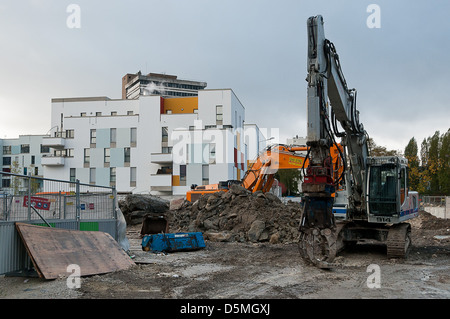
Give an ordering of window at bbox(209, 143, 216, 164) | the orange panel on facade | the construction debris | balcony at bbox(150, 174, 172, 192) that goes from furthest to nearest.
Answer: the orange panel on facade
balcony at bbox(150, 174, 172, 192)
window at bbox(209, 143, 216, 164)
the construction debris

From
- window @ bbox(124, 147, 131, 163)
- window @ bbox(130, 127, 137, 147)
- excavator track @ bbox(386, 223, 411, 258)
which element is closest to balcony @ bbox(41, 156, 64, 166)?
window @ bbox(124, 147, 131, 163)

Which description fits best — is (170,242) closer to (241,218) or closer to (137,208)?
(241,218)

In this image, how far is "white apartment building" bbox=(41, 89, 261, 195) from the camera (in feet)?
163

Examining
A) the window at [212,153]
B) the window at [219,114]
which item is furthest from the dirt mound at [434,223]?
the window at [219,114]

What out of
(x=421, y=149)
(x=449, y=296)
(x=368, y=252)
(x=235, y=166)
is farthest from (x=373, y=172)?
(x=421, y=149)

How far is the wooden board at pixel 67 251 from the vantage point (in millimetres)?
9961

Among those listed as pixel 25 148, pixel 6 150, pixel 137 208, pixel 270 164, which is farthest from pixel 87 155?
pixel 6 150

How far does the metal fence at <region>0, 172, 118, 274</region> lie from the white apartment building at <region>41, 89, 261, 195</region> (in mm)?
33894

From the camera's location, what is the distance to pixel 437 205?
41.2 meters

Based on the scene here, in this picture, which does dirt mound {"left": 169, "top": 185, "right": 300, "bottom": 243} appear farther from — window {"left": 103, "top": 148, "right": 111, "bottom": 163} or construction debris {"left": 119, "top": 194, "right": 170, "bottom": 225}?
window {"left": 103, "top": 148, "right": 111, "bottom": 163}

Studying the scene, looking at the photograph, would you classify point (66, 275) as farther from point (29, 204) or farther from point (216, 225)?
point (216, 225)

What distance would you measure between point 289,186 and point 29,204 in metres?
74.4

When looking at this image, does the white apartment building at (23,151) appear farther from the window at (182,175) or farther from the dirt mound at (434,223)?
the dirt mound at (434,223)
